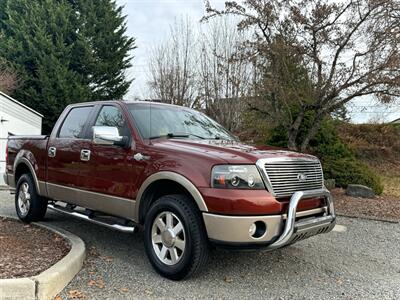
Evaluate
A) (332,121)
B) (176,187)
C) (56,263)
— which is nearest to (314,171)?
(176,187)

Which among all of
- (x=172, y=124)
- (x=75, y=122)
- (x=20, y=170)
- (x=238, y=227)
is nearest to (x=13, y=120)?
(x=20, y=170)

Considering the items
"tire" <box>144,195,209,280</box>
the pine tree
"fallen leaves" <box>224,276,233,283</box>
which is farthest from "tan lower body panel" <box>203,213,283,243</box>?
the pine tree

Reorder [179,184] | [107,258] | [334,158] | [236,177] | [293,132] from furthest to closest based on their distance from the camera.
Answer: [334,158]
[293,132]
[107,258]
[179,184]
[236,177]

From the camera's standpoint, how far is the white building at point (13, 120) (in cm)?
1531

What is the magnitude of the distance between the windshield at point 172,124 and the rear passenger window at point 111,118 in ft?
0.57

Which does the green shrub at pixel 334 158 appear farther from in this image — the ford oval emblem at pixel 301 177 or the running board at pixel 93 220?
the running board at pixel 93 220

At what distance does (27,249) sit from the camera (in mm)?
4641

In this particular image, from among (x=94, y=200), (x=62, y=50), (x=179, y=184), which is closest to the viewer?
(x=179, y=184)

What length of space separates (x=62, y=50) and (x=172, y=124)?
18248mm

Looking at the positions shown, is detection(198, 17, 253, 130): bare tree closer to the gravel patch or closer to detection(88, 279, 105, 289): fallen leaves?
the gravel patch

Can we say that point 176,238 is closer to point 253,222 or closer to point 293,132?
point 253,222

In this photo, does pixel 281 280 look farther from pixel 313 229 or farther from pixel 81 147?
pixel 81 147

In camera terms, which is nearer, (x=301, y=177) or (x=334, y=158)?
(x=301, y=177)

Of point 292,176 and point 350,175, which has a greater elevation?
point 292,176
